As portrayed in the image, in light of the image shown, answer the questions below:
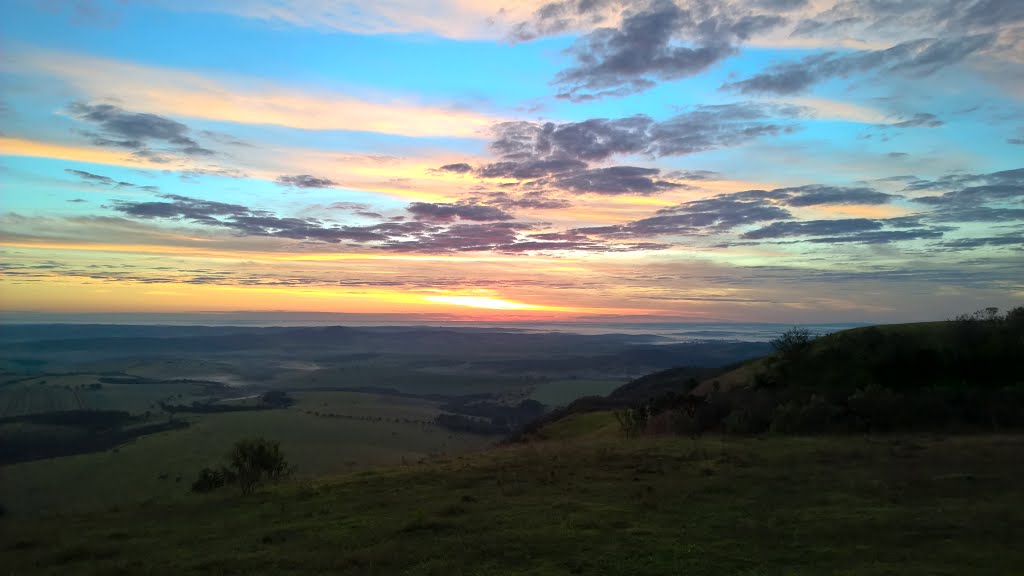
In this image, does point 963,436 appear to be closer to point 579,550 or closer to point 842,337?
point 842,337

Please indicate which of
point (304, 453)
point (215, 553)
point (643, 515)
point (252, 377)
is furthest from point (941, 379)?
point (252, 377)

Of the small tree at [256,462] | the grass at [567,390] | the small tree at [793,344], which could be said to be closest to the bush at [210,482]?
the small tree at [256,462]

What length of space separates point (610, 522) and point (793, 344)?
86.5 feet

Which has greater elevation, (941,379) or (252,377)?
(941,379)

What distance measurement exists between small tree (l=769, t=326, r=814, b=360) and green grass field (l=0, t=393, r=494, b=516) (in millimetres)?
20274

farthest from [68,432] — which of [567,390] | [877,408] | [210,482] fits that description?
[567,390]

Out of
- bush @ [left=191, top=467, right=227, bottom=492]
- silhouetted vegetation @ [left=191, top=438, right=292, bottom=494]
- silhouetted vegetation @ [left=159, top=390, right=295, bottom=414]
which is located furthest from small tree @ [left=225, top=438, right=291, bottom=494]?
silhouetted vegetation @ [left=159, top=390, right=295, bottom=414]

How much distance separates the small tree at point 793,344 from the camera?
33.4m

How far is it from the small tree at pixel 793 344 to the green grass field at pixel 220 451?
20.3m

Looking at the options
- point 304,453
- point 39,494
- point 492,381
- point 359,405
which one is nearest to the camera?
point 39,494

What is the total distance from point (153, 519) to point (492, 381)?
129756 millimetres

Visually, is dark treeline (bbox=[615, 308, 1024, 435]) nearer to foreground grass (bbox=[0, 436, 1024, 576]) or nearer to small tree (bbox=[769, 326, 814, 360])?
small tree (bbox=[769, 326, 814, 360])

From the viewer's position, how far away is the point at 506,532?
38.7 feet

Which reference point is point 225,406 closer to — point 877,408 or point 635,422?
point 635,422
